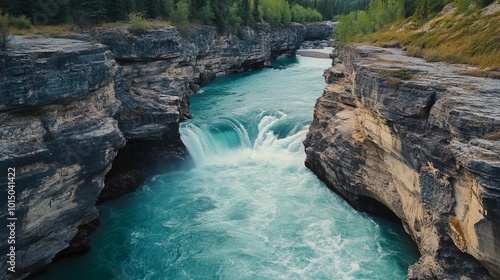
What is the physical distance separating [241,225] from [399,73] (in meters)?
11.0

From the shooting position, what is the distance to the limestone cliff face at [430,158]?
38.9 ft

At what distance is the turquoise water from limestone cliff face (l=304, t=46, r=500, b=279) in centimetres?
207

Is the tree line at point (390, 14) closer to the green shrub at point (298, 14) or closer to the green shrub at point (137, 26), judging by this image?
the green shrub at point (137, 26)

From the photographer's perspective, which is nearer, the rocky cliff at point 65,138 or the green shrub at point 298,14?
the rocky cliff at point 65,138

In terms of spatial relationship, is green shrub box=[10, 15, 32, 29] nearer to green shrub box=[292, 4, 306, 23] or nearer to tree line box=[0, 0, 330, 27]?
tree line box=[0, 0, 330, 27]

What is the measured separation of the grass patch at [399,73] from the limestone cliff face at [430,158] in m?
0.09

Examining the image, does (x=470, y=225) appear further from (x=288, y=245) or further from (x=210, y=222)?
(x=210, y=222)

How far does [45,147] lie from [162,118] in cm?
1116

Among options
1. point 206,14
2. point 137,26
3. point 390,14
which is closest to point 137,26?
point 137,26

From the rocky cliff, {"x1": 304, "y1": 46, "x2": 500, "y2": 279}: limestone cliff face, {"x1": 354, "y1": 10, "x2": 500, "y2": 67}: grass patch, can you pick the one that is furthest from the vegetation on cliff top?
the rocky cliff

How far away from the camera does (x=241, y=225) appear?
21906 millimetres

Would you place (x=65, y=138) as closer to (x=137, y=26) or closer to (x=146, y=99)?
(x=146, y=99)

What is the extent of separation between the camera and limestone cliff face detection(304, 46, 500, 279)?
11.9 m

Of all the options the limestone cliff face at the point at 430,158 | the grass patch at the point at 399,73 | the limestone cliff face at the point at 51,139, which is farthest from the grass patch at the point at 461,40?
the limestone cliff face at the point at 51,139
